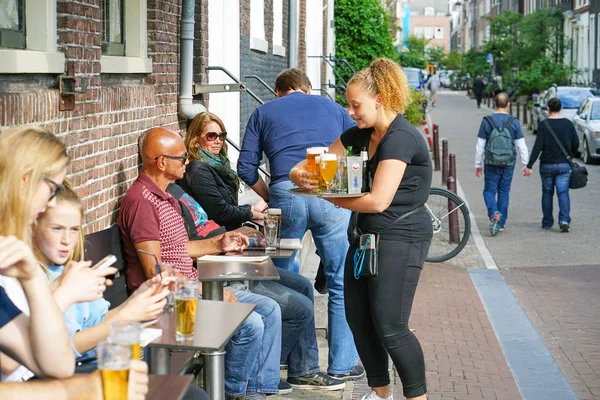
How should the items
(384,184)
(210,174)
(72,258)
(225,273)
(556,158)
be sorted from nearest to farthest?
1. (72,258)
2. (384,184)
3. (225,273)
4. (210,174)
5. (556,158)

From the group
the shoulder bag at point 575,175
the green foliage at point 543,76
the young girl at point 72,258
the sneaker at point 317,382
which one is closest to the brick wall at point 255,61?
the shoulder bag at point 575,175

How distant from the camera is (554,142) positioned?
12.5 meters

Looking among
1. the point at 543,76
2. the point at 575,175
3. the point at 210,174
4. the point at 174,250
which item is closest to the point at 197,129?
the point at 210,174

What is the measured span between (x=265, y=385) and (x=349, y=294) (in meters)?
0.77

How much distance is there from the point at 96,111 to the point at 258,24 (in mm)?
7708

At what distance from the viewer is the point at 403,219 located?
4867 millimetres

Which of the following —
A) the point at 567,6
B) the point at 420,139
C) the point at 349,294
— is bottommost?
the point at 349,294

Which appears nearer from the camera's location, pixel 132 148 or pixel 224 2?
pixel 132 148

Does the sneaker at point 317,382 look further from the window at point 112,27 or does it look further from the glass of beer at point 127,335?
the glass of beer at point 127,335

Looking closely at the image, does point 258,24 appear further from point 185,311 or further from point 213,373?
point 185,311

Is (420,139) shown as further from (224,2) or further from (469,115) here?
(469,115)

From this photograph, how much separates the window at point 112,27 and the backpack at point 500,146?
6321mm

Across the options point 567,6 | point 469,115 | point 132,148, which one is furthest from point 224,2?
point 567,6

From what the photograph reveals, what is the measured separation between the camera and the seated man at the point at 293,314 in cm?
577
